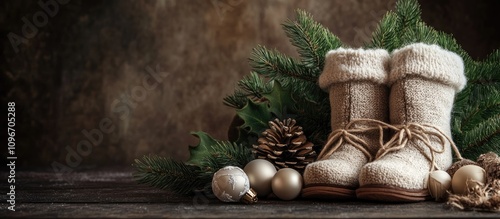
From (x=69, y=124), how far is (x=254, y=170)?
71.0 inches

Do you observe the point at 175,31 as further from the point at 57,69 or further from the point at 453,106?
the point at 453,106

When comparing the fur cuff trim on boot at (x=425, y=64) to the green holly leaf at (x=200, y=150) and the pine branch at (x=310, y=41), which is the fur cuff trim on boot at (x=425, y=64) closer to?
the pine branch at (x=310, y=41)

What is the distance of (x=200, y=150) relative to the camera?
0.97 m

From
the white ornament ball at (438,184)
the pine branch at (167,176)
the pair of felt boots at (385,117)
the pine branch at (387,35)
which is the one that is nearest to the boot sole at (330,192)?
the pair of felt boots at (385,117)

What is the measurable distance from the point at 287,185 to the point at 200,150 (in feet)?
0.64

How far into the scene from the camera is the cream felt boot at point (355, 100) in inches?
34.3

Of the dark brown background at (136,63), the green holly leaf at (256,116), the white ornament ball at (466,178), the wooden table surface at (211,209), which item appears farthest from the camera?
the dark brown background at (136,63)

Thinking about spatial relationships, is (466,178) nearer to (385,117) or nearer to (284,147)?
(385,117)

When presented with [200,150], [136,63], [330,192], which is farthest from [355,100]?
[136,63]

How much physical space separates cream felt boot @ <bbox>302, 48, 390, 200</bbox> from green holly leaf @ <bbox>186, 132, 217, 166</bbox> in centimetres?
19

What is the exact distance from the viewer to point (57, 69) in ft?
8.19

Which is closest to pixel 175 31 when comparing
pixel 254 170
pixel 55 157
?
pixel 55 157

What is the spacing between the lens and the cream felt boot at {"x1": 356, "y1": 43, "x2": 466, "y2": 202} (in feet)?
2.74

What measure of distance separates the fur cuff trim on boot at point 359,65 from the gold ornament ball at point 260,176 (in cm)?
17
